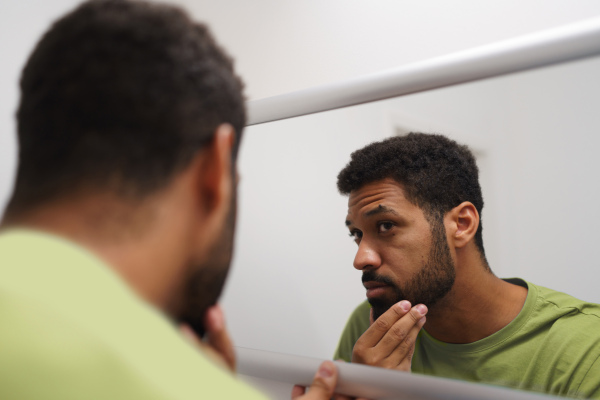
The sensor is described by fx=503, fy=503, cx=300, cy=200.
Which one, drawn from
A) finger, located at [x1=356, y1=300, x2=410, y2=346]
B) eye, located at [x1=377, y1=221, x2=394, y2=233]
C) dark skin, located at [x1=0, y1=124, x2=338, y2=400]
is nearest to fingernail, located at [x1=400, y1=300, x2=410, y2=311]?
finger, located at [x1=356, y1=300, x2=410, y2=346]

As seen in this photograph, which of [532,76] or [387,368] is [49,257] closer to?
[387,368]

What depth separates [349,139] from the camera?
0.81 metres

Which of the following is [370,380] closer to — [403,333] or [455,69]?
[403,333]

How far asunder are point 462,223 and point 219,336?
36 centimetres

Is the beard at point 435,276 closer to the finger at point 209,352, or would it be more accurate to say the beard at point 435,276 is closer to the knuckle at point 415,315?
the knuckle at point 415,315

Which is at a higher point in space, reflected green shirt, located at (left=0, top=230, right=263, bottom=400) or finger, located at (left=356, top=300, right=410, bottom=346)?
reflected green shirt, located at (left=0, top=230, right=263, bottom=400)

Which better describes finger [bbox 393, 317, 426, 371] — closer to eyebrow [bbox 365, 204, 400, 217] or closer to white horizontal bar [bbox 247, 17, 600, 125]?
eyebrow [bbox 365, 204, 400, 217]

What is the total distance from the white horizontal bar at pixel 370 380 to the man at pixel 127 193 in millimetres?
318

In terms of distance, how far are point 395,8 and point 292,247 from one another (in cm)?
48

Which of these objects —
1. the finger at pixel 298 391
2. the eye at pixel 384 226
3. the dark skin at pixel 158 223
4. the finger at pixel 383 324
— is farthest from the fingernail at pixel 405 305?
the dark skin at pixel 158 223

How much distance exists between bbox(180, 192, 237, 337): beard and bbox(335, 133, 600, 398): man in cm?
28

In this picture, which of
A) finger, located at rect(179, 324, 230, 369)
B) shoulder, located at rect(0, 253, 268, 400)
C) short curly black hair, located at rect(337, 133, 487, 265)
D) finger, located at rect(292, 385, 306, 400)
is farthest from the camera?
finger, located at rect(292, 385, 306, 400)

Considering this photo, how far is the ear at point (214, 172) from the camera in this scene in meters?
0.48

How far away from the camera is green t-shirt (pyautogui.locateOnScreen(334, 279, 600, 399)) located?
2.04 ft
